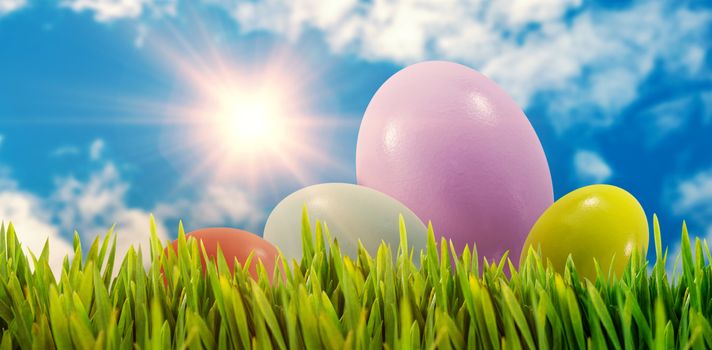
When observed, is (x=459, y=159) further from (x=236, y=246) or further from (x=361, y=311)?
(x=361, y=311)

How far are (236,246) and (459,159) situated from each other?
1047mm

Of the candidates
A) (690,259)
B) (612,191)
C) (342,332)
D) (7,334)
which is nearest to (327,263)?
(342,332)

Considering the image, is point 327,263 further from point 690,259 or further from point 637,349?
point 690,259

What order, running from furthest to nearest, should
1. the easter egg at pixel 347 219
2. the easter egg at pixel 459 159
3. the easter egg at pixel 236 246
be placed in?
the easter egg at pixel 459 159
the easter egg at pixel 347 219
the easter egg at pixel 236 246

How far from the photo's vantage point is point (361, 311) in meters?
1.12

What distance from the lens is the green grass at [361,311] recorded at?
1.11 metres

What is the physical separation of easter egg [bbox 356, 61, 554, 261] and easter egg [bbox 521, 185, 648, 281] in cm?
51

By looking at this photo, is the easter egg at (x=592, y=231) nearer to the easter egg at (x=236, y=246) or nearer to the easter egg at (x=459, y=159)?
the easter egg at (x=459, y=159)

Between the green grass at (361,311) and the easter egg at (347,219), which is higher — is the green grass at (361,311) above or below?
below

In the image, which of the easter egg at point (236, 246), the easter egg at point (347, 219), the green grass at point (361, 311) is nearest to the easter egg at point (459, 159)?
the easter egg at point (347, 219)

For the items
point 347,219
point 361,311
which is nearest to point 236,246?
point 347,219

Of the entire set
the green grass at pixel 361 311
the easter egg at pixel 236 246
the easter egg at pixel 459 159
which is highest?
the easter egg at pixel 459 159

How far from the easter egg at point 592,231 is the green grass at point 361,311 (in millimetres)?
683

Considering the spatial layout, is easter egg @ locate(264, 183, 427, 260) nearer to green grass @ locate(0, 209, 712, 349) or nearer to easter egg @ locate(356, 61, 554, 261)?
easter egg @ locate(356, 61, 554, 261)
